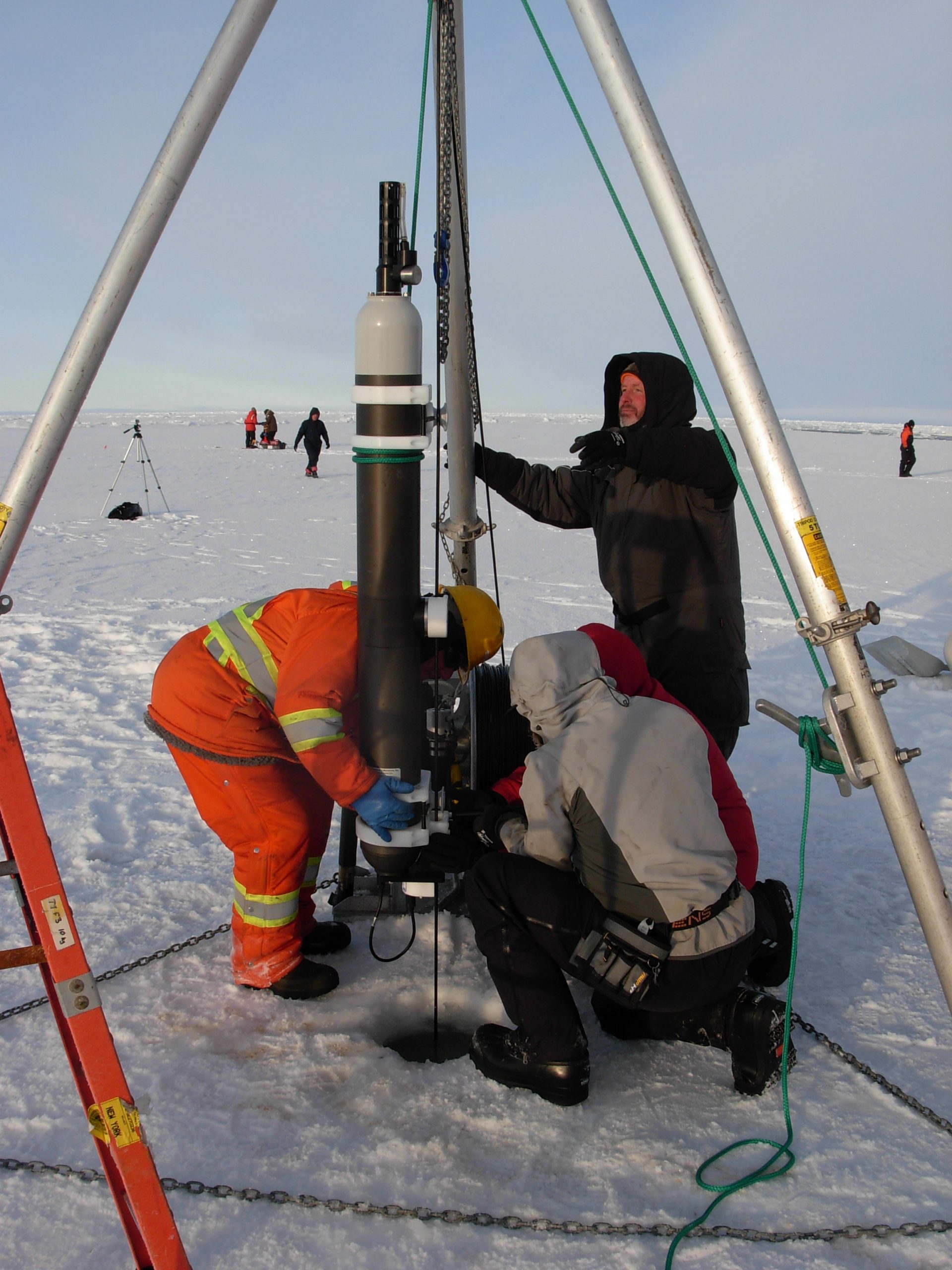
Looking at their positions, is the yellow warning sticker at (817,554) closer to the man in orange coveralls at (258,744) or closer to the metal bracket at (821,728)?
the metal bracket at (821,728)

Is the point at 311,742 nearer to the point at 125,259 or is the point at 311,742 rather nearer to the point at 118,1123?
the point at 118,1123

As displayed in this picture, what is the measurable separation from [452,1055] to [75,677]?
451 centimetres

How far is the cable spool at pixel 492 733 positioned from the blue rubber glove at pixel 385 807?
674 mm

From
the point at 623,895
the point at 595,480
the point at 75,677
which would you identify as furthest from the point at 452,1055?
the point at 75,677

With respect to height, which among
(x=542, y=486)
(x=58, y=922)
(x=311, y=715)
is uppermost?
(x=542, y=486)

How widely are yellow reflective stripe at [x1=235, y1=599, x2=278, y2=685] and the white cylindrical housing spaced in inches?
40.9

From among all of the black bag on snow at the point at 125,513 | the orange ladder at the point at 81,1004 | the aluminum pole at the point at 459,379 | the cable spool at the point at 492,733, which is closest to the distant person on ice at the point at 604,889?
the cable spool at the point at 492,733

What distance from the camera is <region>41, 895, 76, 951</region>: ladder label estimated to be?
5.56ft

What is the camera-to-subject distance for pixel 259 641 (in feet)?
9.71

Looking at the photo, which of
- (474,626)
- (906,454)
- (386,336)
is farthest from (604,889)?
(906,454)

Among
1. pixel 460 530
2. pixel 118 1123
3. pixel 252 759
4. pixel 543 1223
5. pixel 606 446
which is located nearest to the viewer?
pixel 118 1123

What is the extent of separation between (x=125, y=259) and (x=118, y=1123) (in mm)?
1772

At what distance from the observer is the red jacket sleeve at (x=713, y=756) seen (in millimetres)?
2758

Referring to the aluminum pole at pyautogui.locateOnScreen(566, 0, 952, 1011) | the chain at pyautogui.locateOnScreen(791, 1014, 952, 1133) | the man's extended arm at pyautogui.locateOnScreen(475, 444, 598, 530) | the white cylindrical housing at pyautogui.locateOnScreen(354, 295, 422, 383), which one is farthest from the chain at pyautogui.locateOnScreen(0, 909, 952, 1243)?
the man's extended arm at pyautogui.locateOnScreen(475, 444, 598, 530)
